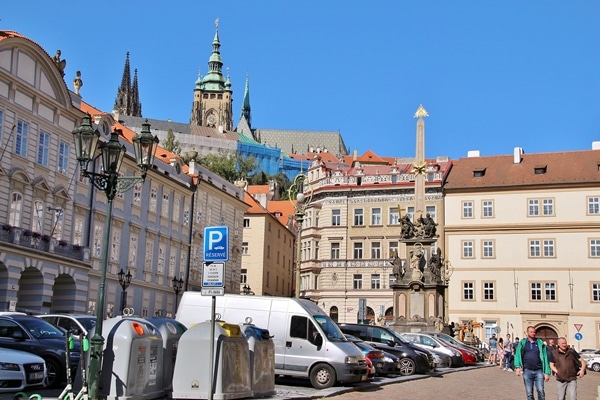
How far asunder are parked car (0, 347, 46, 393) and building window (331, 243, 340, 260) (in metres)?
53.4

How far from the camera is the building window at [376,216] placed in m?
66.9

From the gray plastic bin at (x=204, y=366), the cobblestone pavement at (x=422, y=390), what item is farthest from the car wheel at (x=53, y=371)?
the gray plastic bin at (x=204, y=366)

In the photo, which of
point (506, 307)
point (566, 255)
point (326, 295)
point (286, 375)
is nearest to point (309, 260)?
point (326, 295)

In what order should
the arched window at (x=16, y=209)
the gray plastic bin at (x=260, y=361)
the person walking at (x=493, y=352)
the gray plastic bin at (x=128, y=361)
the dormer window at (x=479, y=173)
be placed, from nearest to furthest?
1. the gray plastic bin at (x=128, y=361)
2. the gray plastic bin at (x=260, y=361)
3. the arched window at (x=16, y=209)
4. the person walking at (x=493, y=352)
5. the dormer window at (x=479, y=173)

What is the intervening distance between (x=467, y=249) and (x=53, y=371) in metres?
50.8

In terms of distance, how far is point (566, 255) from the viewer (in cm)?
6066

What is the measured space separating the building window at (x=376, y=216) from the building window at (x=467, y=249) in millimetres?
7684

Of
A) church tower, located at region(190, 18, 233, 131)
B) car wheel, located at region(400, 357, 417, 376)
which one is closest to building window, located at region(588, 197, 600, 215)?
car wheel, located at region(400, 357, 417, 376)

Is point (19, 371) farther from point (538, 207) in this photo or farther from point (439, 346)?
point (538, 207)

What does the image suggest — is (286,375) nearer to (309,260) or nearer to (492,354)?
(492,354)

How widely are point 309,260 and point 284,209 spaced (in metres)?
21.5

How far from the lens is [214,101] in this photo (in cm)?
17500

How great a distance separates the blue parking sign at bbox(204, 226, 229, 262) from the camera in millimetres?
12391

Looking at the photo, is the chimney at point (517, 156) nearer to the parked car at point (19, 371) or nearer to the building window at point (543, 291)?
the building window at point (543, 291)
